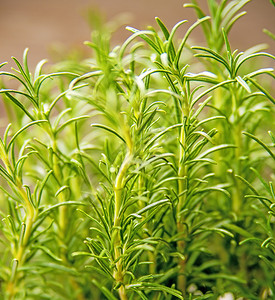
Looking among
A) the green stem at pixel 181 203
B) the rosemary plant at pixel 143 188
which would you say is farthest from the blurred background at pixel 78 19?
the green stem at pixel 181 203

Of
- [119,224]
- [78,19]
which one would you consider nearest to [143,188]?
[119,224]

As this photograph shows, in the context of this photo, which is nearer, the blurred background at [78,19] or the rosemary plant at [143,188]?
the rosemary plant at [143,188]

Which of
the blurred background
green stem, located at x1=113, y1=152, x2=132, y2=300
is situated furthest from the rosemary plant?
the blurred background

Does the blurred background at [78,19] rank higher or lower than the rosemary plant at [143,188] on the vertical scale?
higher

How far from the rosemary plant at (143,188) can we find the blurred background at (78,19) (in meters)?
0.92

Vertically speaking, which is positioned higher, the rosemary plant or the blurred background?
the blurred background

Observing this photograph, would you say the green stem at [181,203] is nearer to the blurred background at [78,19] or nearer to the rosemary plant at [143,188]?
the rosemary plant at [143,188]

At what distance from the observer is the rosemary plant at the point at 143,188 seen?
0.42m

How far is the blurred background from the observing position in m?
1.51

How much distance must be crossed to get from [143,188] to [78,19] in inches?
49.5

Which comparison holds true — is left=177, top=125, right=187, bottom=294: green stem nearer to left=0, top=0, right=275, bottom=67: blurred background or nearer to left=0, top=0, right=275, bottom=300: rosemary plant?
left=0, top=0, right=275, bottom=300: rosemary plant

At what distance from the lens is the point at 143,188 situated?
1.47ft

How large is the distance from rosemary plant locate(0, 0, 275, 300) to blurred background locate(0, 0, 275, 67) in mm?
924

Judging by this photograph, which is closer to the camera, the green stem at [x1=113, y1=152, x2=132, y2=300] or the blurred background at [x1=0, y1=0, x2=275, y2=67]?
the green stem at [x1=113, y1=152, x2=132, y2=300]
